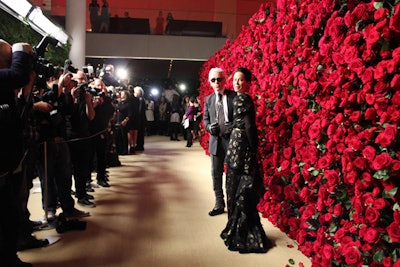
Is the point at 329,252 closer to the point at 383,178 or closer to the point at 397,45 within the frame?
the point at 383,178

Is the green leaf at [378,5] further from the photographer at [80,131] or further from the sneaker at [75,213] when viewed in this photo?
the sneaker at [75,213]

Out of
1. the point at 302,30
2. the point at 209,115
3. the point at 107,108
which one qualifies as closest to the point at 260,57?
the point at 209,115

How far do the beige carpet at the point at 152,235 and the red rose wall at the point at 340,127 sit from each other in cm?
46

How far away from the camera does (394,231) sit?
177 cm

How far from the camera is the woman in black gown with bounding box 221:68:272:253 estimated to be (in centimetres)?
289

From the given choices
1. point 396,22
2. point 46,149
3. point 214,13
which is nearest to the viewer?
point 396,22

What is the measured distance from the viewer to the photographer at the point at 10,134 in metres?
2.03

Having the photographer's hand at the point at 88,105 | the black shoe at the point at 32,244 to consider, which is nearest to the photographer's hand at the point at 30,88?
the black shoe at the point at 32,244

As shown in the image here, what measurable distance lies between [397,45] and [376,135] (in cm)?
46

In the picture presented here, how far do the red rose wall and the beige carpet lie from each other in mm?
457

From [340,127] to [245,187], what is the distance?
0.99 metres

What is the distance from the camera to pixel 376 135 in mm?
1934

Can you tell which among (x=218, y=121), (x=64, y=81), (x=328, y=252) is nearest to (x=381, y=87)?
(x=328, y=252)

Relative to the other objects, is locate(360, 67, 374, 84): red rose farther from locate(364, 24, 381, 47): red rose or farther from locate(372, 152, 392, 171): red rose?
locate(372, 152, 392, 171): red rose
